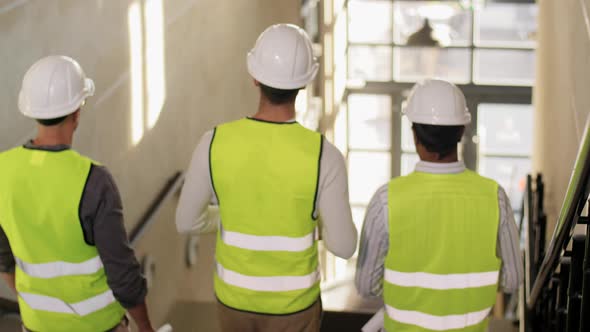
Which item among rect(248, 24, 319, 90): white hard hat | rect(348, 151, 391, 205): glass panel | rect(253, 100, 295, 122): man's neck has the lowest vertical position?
rect(348, 151, 391, 205): glass panel

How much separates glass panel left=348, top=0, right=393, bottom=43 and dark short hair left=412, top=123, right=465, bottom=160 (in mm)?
10102

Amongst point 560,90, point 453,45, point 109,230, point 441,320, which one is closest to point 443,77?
point 453,45

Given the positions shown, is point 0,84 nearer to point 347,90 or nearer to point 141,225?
point 141,225

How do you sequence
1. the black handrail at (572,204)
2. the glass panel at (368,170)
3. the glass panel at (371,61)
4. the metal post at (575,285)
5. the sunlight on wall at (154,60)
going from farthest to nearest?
1. the glass panel at (368,170)
2. the glass panel at (371,61)
3. the sunlight on wall at (154,60)
4. the metal post at (575,285)
5. the black handrail at (572,204)

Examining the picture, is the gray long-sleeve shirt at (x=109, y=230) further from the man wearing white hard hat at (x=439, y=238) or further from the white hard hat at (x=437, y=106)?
the white hard hat at (x=437, y=106)

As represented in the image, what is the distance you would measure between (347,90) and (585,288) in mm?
10759

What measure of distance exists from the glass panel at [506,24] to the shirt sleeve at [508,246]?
1012 cm

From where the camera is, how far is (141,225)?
183 inches

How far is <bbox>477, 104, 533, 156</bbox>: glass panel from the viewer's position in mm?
12836

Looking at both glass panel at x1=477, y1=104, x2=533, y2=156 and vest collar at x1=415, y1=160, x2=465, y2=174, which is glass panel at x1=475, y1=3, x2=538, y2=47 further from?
vest collar at x1=415, y1=160, x2=465, y2=174

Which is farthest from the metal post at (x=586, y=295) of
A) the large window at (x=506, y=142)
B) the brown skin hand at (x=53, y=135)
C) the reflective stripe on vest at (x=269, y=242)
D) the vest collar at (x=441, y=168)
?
the large window at (x=506, y=142)

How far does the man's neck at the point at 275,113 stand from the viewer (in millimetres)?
3021

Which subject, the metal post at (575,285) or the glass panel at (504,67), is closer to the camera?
the metal post at (575,285)

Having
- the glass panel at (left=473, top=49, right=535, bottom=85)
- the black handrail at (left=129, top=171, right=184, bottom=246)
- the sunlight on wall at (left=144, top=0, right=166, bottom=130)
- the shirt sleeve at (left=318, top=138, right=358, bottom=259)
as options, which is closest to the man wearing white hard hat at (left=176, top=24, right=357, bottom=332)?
the shirt sleeve at (left=318, top=138, right=358, bottom=259)
